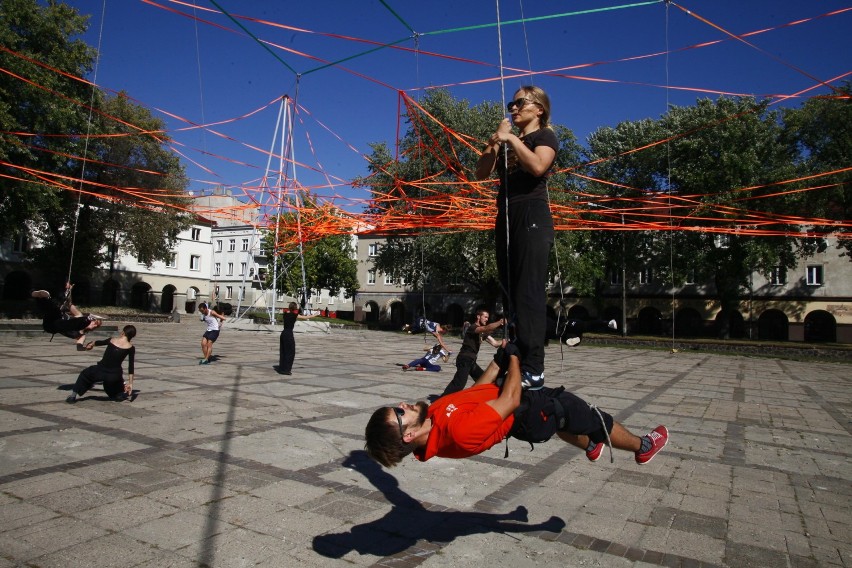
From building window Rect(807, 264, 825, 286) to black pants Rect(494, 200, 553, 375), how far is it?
52.0m

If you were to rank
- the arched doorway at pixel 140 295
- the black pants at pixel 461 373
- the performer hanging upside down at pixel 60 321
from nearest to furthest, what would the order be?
the black pants at pixel 461 373 → the performer hanging upside down at pixel 60 321 → the arched doorway at pixel 140 295

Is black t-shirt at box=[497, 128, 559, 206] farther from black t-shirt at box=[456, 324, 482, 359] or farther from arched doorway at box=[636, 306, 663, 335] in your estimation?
arched doorway at box=[636, 306, 663, 335]

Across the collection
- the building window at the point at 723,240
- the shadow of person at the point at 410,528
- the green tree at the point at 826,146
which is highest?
the green tree at the point at 826,146

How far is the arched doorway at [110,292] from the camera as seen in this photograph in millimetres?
53906

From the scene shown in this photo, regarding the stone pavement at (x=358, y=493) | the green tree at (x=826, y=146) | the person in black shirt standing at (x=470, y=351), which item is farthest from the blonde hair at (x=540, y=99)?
the green tree at (x=826, y=146)

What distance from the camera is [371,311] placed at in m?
65.2

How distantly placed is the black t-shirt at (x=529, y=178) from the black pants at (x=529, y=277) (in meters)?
0.07

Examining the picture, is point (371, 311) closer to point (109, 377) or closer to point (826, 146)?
point (826, 146)

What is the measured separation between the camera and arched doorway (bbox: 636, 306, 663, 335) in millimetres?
51500

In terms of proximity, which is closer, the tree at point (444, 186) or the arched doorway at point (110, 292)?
the tree at point (444, 186)

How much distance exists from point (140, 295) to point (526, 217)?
61.7 m

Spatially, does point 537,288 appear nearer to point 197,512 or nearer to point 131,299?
point 197,512

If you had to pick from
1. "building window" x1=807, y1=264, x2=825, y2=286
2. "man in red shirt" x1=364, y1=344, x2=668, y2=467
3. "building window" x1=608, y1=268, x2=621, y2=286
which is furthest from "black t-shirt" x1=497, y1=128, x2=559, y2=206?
"building window" x1=807, y1=264, x2=825, y2=286

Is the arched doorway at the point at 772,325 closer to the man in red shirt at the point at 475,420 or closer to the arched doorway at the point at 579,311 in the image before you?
the arched doorway at the point at 579,311
